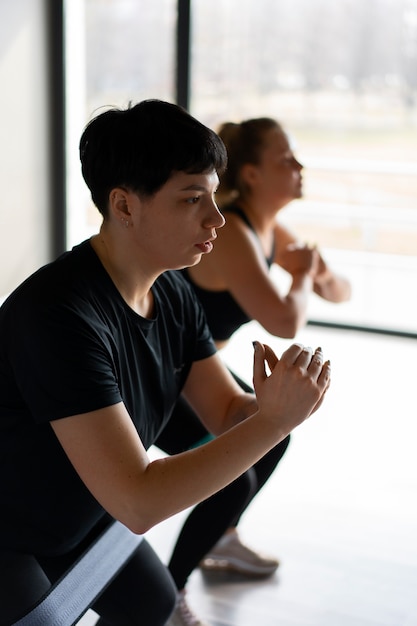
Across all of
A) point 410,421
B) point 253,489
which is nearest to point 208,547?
point 253,489

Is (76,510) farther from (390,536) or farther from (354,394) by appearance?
(354,394)

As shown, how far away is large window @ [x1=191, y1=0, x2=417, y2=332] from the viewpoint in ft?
16.9

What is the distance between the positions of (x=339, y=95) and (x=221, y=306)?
23.2 feet

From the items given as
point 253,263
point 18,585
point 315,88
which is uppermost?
point 253,263

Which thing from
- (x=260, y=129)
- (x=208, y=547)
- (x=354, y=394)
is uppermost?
(x=260, y=129)

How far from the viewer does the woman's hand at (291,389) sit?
1.24m

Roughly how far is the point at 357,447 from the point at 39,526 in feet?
5.43

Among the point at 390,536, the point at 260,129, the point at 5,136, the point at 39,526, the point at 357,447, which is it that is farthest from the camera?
the point at 5,136

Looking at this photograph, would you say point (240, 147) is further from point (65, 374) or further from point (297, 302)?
point (65, 374)

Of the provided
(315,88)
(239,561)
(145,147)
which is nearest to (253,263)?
(239,561)

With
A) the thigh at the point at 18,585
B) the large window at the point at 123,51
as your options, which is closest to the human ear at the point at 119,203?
the thigh at the point at 18,585

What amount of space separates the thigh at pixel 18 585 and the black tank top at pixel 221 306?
879 millimetres

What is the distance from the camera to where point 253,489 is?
1.92 metres

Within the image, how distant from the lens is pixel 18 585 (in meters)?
1.36
